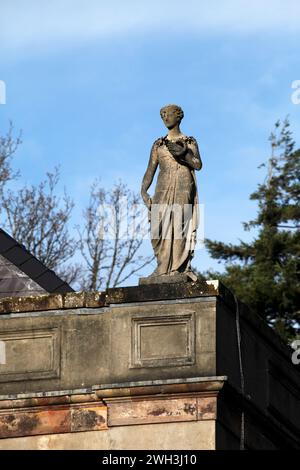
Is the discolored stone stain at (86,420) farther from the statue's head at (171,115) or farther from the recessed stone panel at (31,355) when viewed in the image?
the statue's head at (171,115)

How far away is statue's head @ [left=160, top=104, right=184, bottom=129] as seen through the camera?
26.6 meters

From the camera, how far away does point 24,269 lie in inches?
1240

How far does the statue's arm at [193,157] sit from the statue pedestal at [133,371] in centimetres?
156

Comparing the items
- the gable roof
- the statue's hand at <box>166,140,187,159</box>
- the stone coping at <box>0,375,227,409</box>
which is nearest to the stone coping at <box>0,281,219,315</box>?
the stone coping at <box>0,375,227,409</box>

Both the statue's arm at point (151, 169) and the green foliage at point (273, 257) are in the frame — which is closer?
the statue's arm at point (151, 169)

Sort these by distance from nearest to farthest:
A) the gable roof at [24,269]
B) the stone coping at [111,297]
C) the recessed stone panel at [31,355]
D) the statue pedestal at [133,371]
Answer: the statue pedestal at [133,371]
the stone coping at [111,297]
the recessed stone panel at [31,355]
the gable roof at [24,269]

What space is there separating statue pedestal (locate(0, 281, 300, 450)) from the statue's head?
6.86ft

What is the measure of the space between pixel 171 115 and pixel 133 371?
10.2 ft

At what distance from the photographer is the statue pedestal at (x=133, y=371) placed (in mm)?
25375

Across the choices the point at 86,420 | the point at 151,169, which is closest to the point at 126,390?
the point at 86,420

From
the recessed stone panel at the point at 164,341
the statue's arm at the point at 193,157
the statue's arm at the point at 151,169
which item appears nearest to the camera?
the recessed stone panel at the point at 164,341

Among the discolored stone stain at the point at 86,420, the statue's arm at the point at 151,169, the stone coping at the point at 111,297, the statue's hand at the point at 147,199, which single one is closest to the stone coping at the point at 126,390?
the discolored stone stain at the point at 86,420

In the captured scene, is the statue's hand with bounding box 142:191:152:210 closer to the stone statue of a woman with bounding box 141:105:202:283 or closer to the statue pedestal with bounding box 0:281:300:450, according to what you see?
the stone statue of a woman with bounding box 141:105:202:283
